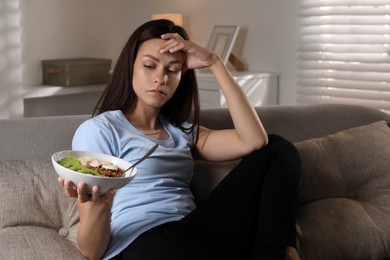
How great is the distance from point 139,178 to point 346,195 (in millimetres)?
788

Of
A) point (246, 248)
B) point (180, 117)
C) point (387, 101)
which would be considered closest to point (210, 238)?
point (246, 248)

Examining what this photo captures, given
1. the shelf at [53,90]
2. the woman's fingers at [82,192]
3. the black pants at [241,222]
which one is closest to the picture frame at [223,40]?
the shelf at [53,90]

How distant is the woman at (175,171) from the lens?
5.66 feet

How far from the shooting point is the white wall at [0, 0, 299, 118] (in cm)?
424

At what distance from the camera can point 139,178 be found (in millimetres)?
1890

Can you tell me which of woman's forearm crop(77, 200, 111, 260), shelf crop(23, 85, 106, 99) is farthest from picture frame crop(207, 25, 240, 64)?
woman's forearm crop(77, 200, 111, 260)

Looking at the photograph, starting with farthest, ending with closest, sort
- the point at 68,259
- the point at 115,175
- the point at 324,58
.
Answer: the point at 324,58 → the point at 68,259 → the point at 115,175

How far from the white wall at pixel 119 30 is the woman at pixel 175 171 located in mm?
2208

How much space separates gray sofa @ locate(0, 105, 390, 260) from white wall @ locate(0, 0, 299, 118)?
5.59 ft

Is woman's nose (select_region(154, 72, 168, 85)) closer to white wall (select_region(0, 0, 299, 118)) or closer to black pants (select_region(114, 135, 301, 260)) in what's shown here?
black pants (select_region(114, 135, 301, 260))

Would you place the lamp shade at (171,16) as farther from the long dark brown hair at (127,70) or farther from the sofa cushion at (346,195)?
the long dark brown hair at (127,70)

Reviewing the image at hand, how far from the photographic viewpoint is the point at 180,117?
7.06ft

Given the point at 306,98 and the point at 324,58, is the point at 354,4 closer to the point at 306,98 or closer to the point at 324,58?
the point at 324,58

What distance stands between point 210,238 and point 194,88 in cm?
61
